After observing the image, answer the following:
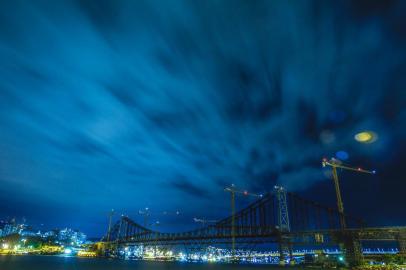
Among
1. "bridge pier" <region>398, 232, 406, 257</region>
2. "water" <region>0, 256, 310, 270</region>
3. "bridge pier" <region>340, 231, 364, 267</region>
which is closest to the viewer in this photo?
"water" <region>0, 256, 310, 270</region>

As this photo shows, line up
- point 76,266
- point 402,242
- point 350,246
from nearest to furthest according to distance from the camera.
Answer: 1. point 76,266
2. point 402,242
3. point 350,246

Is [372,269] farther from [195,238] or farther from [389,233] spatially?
[195,238]

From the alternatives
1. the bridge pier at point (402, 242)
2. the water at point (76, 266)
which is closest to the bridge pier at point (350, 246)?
the bridge pier at point (402, 242)

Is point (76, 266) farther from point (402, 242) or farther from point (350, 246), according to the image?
point (402, 242)

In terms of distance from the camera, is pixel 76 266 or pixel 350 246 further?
pixel 350 246

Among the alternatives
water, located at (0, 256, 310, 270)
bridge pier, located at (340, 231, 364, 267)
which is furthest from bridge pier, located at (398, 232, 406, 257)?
water, located at (0, 256, 310, 270)

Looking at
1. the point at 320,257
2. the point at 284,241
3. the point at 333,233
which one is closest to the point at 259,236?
the point at 284,241

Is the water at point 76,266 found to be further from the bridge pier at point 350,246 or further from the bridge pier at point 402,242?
the bridge pier at point 402,242

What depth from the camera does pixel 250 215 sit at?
405ft

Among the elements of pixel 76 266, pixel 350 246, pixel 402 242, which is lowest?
pixel 76 266

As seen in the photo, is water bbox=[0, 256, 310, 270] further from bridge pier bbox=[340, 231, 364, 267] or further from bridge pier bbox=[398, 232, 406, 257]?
bridge pier bbox=[398, 232, 406, 257]

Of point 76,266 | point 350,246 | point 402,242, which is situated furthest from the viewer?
point 350,246

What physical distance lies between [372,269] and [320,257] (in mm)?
41825

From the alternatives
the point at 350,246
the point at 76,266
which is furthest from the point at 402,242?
the point at 76,266
